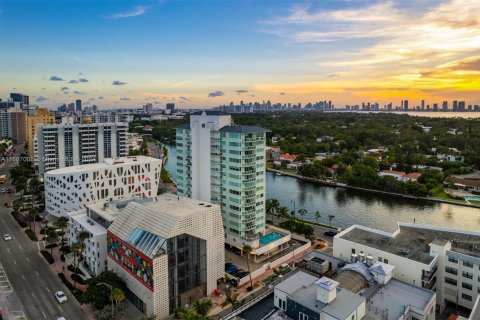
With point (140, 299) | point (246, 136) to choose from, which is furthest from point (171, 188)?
point (140, 299)

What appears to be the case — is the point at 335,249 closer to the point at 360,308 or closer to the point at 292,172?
the point at 360,308

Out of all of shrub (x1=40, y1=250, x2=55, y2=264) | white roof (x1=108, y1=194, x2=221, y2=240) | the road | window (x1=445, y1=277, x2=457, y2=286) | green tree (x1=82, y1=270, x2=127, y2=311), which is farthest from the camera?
shrub (x1=40, y1=250, x2=55, y2=264)

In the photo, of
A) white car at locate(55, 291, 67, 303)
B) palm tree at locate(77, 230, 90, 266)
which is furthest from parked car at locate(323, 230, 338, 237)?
white car at locate(55, 291, 67, 303)

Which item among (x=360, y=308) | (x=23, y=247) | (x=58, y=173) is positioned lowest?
(x=23, y=247)

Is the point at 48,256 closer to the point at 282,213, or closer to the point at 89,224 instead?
the point at 89,224

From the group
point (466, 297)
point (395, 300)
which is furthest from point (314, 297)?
point (466, 297)

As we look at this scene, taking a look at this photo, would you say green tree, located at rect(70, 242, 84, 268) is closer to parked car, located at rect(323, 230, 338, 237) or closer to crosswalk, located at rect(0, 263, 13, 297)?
crosswalk, located at rect(0, 263, 13, 297)
